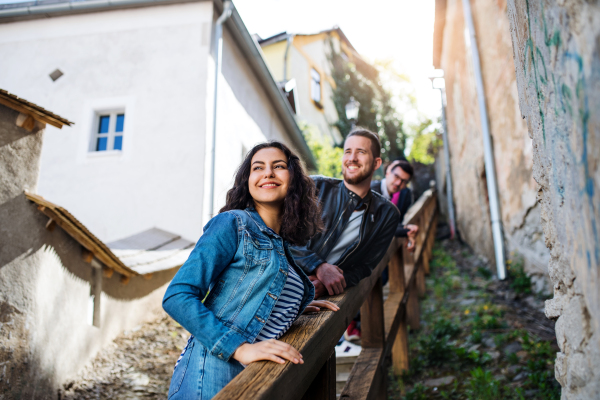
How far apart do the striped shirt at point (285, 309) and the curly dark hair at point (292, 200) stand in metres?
0.18

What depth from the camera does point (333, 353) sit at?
165 cm

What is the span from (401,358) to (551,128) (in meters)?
3.17

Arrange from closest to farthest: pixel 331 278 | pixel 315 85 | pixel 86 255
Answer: pixel 331 278
pixel 86 255
pixel 315 85

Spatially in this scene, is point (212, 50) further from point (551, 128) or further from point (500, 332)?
point (551, 128)

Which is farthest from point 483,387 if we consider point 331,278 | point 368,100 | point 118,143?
point 368,100

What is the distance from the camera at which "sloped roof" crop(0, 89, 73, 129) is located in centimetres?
269

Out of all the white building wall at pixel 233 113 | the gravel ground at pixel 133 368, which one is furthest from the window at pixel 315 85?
the gravel ground at pixel 133 368

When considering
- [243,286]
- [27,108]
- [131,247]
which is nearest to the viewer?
[243,286]

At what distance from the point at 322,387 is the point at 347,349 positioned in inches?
82.7

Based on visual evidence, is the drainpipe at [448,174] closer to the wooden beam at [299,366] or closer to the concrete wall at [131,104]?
the concrete wall at [131,104]

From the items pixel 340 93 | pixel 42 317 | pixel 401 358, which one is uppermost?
pixel 340 93

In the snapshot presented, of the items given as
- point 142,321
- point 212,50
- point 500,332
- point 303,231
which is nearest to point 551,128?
→ point 303,231

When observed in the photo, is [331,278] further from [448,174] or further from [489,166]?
[448,174]

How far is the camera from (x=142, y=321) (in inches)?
188
